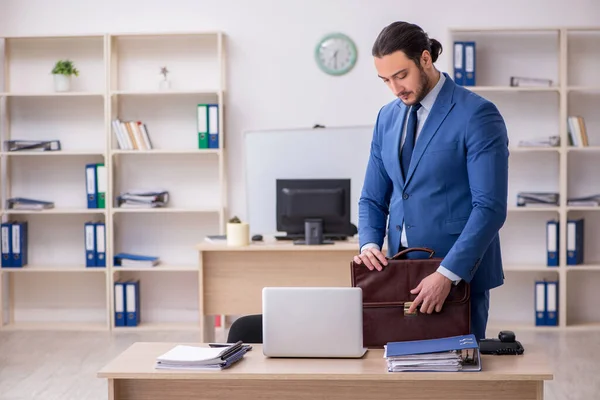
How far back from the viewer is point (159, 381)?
2.15 m

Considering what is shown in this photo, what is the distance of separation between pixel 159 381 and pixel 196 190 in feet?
13.1

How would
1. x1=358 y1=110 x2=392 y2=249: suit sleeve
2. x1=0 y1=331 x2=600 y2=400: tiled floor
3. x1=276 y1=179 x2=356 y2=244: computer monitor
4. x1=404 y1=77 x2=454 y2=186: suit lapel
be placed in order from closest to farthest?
x1=404 y1=77 x2=454 y2=186: suit lapel → x1=358 y1=110 x2=392 y2=249: suit sleeve → x1=0 y1=331 x2=600 y2=400: tiled floor → x1=276 y1=179 x2=356 y2=244: computer monitor

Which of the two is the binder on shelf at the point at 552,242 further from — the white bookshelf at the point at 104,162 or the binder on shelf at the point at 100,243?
the binder on shelf at the point at 100,243

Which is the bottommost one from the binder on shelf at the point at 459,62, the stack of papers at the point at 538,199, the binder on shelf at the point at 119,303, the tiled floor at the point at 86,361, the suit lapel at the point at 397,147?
the tiled floor at the point at 86,361

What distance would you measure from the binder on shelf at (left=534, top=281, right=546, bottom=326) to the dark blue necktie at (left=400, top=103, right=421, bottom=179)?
144 inches

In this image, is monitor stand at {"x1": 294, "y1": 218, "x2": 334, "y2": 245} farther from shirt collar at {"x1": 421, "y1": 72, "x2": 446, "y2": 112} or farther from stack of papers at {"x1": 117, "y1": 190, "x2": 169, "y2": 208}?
shirt collar at {"x1": 421, "y1": 72, "x2": 446, "y2": 112}

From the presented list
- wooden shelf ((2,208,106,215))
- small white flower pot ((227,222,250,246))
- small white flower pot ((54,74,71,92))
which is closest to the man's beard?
small white flower pot ((227,222,250,246))

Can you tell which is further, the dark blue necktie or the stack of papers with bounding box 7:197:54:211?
the stack of papers with bounding box 7:197:54:211

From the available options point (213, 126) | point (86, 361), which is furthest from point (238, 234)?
point (213, 126)

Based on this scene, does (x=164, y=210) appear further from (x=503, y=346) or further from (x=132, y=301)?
(x=503, y=346)

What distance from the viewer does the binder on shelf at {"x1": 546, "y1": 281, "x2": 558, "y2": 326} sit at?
19.0 feet

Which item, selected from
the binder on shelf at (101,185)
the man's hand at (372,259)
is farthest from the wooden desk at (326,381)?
the binder on shelf at (101,185)

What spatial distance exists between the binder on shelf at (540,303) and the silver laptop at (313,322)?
3.91 m

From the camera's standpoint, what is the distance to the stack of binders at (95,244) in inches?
231
